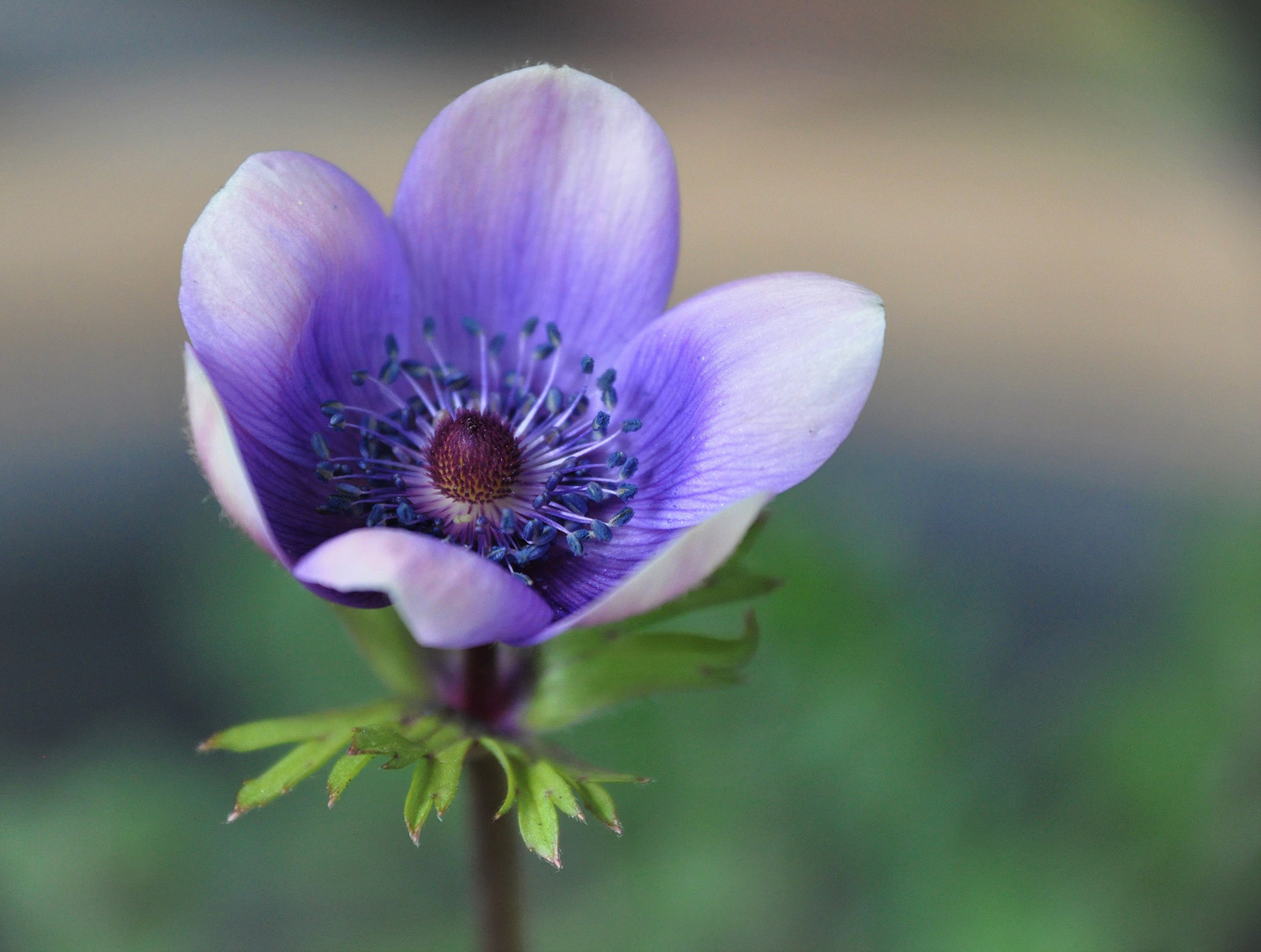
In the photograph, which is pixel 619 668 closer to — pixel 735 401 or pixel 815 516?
pixel 735 401

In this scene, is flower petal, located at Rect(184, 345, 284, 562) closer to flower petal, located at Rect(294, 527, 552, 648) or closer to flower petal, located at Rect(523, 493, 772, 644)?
flower petal, located at Rect(294, 527, 552, 648)

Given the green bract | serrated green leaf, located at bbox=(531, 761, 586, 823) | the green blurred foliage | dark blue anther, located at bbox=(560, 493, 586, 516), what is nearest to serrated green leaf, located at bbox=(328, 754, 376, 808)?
the green bract

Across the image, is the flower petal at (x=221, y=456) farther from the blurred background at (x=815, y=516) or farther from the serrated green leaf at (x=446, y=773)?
the blurred background at (x=815, y=516)

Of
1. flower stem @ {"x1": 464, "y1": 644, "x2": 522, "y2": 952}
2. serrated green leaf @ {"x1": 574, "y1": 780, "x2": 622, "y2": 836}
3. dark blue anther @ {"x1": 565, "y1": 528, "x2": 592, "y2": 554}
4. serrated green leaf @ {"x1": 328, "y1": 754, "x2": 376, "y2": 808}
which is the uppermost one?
dark blue anther @ {"x1": 565, "y1": 528, "x2": 592, "y2": 554}

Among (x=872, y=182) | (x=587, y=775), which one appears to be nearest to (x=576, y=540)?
(x=587, y=775)

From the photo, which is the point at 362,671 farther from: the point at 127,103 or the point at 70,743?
the point at 127,103

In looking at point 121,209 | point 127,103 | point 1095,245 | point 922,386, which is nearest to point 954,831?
point 922,386
